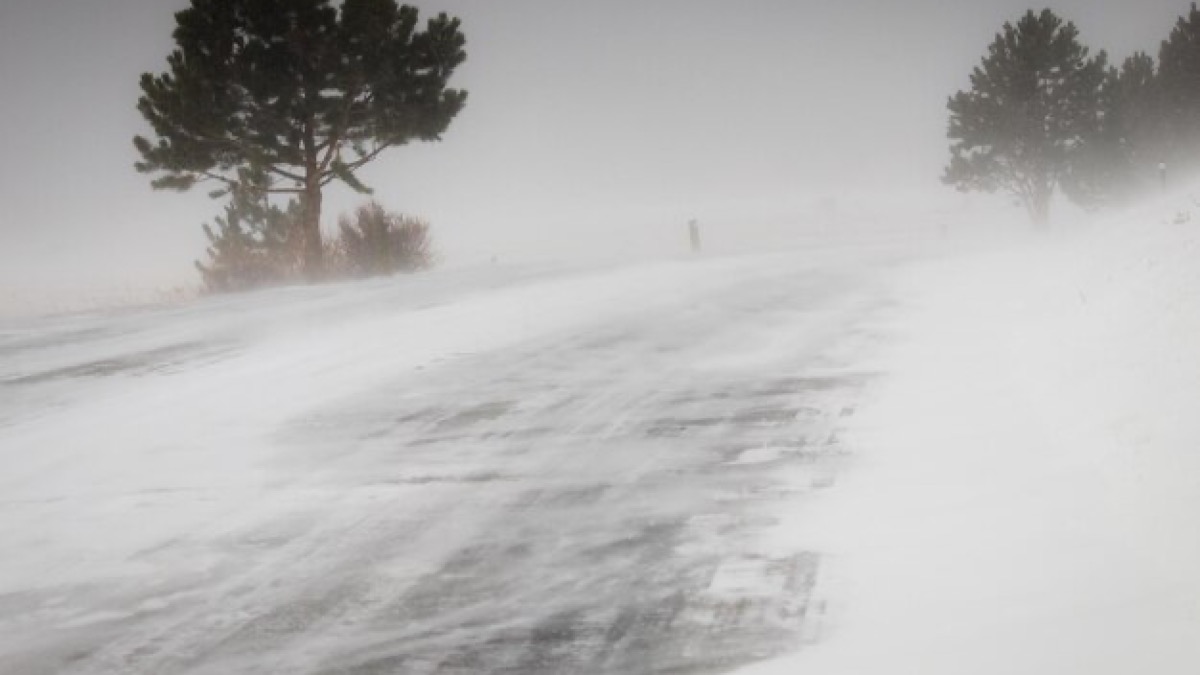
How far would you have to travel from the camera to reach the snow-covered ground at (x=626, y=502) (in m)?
3.12

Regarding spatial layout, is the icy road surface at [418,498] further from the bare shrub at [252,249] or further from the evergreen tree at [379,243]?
the bare shrub at [252,249]

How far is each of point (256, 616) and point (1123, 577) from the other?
2.90m

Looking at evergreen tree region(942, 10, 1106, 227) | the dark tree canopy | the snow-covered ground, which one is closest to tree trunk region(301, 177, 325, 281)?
the dark tree canopy

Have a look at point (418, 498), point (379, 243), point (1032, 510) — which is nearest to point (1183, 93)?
point (379, 243)

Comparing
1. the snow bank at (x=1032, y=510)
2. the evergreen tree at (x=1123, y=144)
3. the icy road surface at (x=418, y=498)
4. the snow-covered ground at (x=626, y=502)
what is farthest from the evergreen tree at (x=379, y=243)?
the evergreen tree at (x=1123, y=144)

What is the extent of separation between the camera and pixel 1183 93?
148ft

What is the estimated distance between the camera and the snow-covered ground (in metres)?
3.12

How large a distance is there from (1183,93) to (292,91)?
4007cm

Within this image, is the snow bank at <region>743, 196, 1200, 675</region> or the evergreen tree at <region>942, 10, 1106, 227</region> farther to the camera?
the evergreen tree at <region>942, 10, 1106, 227</region>

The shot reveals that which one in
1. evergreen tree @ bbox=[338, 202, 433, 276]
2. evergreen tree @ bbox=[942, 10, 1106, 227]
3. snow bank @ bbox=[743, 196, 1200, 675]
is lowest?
snow bank @ bbox=[743, 196, 1200, 675]

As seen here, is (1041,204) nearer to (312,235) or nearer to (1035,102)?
(1035,102)

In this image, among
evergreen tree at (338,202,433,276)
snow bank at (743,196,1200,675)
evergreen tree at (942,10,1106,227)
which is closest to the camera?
snow bank at (743,196,1200,675)

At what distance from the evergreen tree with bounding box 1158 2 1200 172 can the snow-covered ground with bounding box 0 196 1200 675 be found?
42.4m

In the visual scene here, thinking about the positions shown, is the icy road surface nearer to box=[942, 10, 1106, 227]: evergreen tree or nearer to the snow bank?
the snow bank
